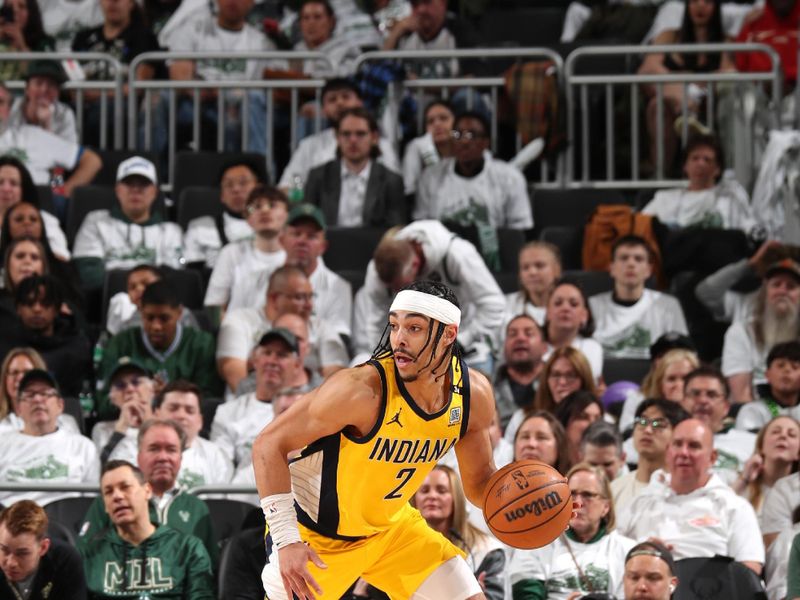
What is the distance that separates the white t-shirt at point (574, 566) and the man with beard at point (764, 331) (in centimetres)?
258

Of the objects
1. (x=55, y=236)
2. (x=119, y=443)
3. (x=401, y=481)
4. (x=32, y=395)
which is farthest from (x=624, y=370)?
(x=401, y=481)

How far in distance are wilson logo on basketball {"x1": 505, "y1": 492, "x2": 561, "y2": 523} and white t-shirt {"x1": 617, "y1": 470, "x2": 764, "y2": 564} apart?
7.70ft

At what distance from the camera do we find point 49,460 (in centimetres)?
987

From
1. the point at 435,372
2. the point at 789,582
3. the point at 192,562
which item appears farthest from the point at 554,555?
the point at 435,372

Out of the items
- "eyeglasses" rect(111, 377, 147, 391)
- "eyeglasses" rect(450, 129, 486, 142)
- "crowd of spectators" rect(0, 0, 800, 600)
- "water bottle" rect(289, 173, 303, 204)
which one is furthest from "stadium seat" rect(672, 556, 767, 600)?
"water bottle" rect(289, 173, 303, 204)

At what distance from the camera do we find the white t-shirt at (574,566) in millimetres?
8727

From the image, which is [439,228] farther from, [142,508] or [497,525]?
[497,525]

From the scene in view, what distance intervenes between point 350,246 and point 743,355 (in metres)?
2.94

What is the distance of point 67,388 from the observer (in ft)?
36.4

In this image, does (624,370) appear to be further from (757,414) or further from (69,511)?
(69,511)

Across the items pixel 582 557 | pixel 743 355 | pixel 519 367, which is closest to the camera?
pixel 582 557

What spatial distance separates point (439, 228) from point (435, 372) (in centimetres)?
412

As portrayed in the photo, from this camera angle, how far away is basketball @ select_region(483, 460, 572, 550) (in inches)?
268

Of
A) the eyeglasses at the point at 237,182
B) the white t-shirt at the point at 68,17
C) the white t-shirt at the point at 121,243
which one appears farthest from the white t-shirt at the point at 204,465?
the white t-shirt at the point at 68,17
